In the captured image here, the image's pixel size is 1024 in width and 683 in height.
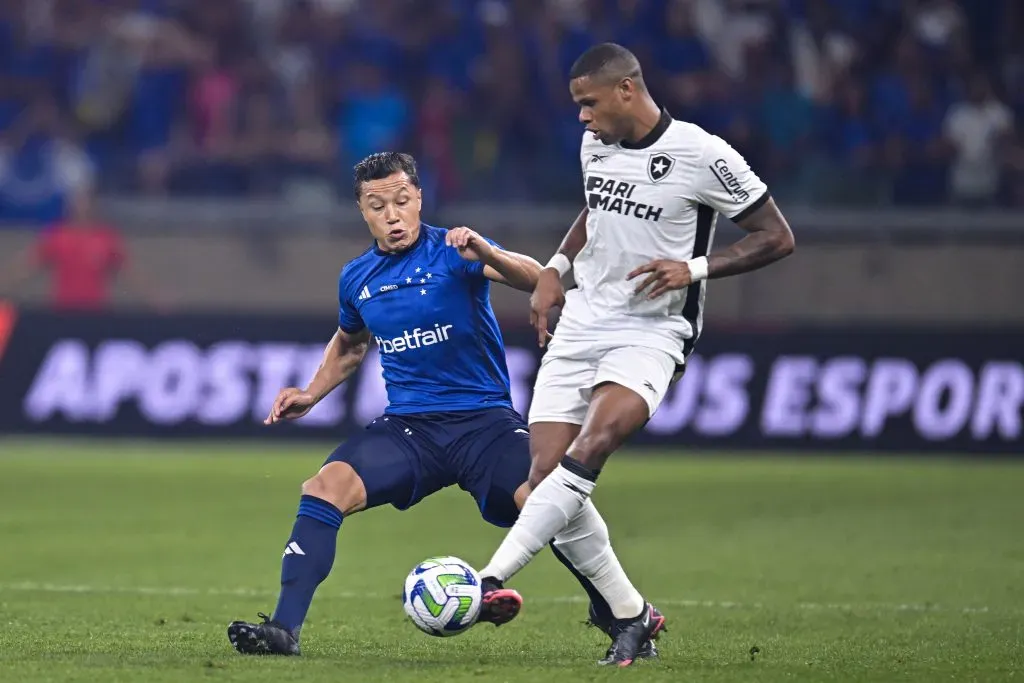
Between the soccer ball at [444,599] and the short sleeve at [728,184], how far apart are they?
5.53 ft

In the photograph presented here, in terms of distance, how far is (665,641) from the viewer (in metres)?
7.30

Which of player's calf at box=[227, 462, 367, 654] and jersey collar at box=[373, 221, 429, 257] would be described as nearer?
player's calf at box=[227, 462, 367, 654]

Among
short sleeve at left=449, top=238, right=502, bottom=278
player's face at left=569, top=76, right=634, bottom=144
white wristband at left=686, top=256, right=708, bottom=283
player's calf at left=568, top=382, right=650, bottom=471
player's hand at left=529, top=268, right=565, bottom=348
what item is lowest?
player's calf at left=568, top=382, right=650, bottom=471

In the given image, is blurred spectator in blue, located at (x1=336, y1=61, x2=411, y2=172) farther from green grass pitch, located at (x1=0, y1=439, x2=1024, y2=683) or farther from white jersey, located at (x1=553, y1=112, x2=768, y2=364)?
white jersey, located at (x1=553, y1=112, x2=768, y2=364)

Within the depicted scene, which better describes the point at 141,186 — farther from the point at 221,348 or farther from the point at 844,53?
the point at 844,53

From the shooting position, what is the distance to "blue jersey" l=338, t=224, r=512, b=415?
691 cm

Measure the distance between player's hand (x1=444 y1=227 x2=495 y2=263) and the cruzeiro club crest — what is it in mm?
659

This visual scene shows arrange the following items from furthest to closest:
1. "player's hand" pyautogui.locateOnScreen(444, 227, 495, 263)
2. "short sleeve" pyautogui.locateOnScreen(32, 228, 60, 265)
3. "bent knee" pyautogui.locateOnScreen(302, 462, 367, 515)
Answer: "short sleeve" pyautogui.locateOnScreen(32, 228, 60, 265)
"bent knee" pyautogui.locateOnScreen(302, 462, 367, 515)
"player's hand" pyautogui.locateOnScreen(444, 227, 495, 263)

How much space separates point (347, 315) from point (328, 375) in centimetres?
25

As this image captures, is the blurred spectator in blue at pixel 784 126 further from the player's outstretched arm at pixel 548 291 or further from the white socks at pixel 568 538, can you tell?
the white socks at pixel 568 538

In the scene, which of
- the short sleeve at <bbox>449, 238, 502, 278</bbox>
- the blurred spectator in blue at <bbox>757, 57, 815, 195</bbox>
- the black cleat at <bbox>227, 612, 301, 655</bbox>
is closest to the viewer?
the black cleat at <bbox>227, 612, 301, 655</bbox>

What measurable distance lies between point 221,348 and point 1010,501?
292 inches

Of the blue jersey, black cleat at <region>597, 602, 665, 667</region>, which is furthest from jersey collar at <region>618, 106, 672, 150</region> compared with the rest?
black cleat at <region>597, 602, 665, 667</region>

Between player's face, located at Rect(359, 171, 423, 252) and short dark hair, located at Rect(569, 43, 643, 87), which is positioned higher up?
short dark hair, located at Rect(569, 43, 643, 87)
